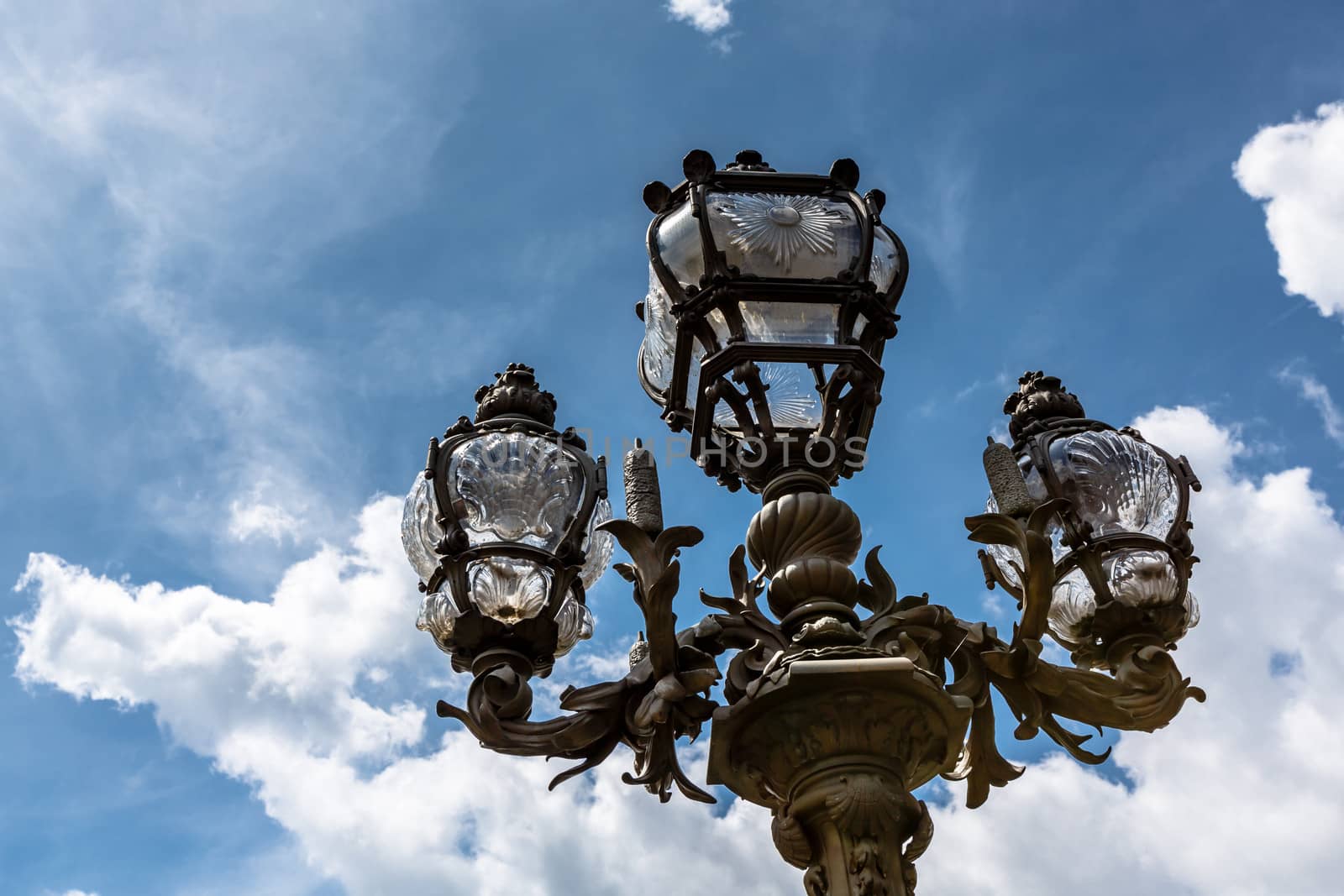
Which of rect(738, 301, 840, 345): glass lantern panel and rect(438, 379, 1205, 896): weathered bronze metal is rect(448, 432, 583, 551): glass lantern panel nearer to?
rect(438, 379, 1205, 896): weathered bronze metal

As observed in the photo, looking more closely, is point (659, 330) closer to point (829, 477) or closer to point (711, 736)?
point (829, 477)

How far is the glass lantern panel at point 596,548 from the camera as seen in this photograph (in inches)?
159

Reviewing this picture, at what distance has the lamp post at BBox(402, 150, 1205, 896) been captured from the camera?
10.5 feet

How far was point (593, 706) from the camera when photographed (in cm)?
348

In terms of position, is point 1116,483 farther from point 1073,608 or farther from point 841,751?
point 841,751

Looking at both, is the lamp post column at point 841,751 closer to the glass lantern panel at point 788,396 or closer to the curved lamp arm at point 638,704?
the curved lamp arm at point 638,704

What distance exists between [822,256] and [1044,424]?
3.96 feet

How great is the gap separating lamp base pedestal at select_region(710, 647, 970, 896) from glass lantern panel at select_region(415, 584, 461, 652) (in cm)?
91

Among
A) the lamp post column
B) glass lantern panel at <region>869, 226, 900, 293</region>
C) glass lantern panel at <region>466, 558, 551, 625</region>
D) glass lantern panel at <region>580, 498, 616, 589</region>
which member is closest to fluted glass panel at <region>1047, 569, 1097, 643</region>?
the lamp post column

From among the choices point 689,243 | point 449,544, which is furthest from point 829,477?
point 449,544

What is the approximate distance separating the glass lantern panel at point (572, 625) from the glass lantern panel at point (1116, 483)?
174cm

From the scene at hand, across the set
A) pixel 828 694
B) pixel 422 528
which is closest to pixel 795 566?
pixel 828 694

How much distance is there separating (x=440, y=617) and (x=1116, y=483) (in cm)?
237

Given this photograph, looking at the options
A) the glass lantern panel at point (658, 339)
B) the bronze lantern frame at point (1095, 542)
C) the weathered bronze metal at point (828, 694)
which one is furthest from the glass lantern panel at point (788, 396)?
the bronze lantern frame at point (1095, 542)
